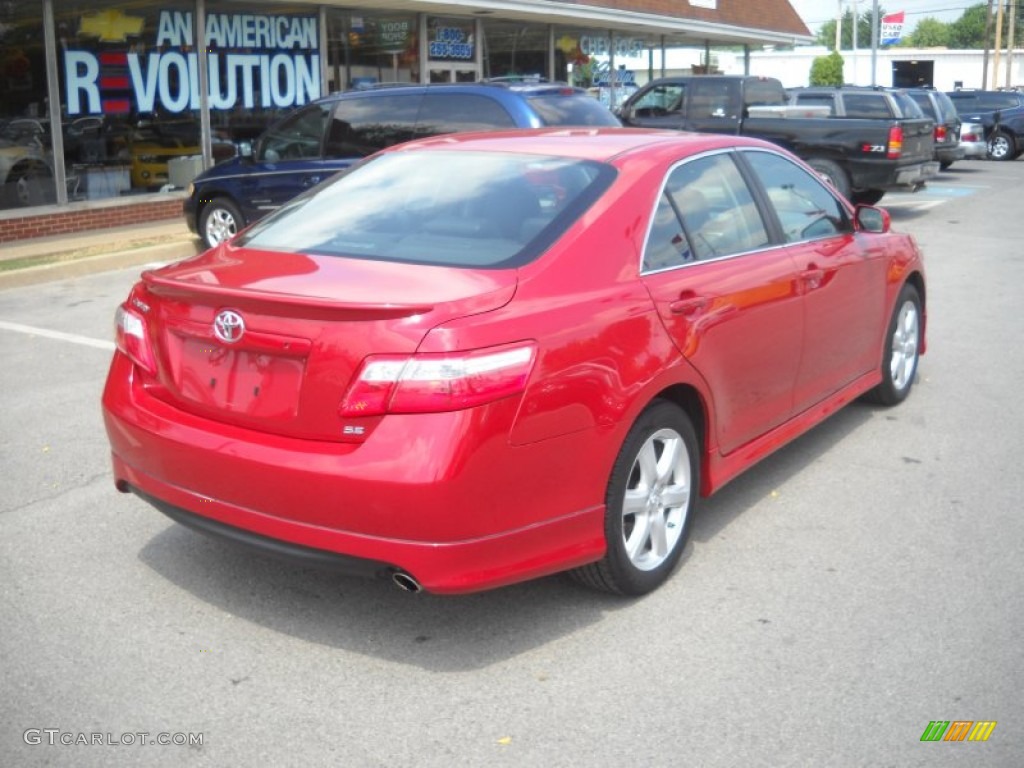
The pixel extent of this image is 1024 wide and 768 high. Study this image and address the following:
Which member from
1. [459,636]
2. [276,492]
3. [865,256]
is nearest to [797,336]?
[865,256]

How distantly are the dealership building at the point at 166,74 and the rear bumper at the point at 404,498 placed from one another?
382 inches

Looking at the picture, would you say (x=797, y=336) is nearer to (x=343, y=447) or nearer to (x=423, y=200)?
(x=423, y=200)

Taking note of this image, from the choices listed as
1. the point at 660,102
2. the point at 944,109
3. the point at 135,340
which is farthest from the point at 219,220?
the point at 944,109

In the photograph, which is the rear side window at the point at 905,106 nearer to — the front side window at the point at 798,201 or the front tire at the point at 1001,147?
the front tire at the point at 1001,147

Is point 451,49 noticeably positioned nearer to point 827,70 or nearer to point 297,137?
point 297,137

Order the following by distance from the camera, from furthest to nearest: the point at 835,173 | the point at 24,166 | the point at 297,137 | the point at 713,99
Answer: the point at 713,99 → the point at 835,173 → the point at 24,166 → the point at 297,137

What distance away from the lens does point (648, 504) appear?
4.27 m

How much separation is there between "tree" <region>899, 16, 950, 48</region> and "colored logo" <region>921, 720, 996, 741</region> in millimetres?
158855

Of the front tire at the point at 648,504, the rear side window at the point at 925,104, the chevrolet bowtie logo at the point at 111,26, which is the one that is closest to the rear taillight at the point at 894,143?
the rear side window at the point at 925,104

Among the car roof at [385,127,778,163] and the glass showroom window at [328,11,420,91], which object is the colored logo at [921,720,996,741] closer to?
the car roof at [385,127,778,163]

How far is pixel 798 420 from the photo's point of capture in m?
5.45

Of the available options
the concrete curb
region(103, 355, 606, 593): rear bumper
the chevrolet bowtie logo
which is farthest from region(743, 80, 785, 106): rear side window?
region(103, 355, 606, 593): rear bumper

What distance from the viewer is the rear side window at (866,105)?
64.3ft

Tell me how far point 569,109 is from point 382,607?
8.04 meters
